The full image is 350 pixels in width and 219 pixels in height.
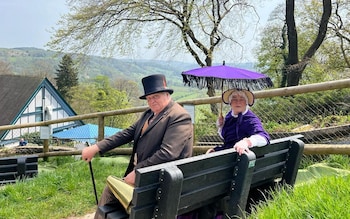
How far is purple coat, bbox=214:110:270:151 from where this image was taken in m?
2.88

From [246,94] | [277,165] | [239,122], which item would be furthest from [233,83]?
[277,165]

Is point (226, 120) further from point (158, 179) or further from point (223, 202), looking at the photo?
point (158, 179)

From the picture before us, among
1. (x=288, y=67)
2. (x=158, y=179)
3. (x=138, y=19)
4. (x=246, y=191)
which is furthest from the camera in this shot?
(x=138, y=19)

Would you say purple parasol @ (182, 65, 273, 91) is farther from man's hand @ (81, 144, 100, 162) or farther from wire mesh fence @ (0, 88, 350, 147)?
wire mesh fence @ (0, 88, 350, 147)

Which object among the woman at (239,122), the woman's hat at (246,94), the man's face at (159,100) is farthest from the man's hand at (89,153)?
the woman's hat at (246,94)

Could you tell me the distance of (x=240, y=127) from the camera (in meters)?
2.98

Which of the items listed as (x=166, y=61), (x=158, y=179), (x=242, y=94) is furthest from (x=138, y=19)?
(x=158, y=179)

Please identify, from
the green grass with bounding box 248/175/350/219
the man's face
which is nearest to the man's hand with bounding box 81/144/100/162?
the man's face

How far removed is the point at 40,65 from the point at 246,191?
196 ft

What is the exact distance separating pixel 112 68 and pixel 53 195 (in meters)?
102

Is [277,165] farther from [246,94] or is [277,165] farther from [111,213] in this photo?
[111,213]

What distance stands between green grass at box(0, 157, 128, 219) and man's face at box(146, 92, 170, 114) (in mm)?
1833

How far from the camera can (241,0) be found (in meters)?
16.0

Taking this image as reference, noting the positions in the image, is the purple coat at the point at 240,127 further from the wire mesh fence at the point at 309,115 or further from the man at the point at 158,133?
the wire mesh fence at the point at 309,115
